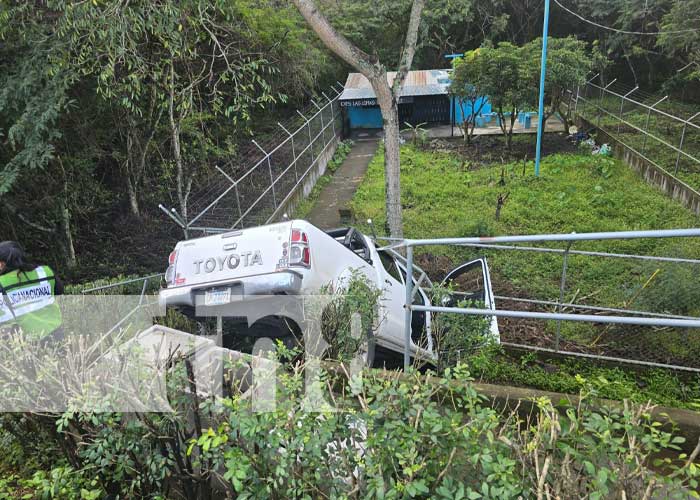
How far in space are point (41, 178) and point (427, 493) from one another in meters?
9.07

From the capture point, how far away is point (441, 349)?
455cm

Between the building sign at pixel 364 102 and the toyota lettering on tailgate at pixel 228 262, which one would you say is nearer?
the toyota lettering on tailgate at pixel 228 262

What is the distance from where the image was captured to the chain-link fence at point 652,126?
1208 cm

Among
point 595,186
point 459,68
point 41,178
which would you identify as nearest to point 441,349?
point 41,178

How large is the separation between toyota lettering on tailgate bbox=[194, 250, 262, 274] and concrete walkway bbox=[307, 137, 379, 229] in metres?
6.52

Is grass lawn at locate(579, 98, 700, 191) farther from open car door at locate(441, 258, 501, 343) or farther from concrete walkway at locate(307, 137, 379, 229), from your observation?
concrete walkway at locate(307, 137, 379, 229)

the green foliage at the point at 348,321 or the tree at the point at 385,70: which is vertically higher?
the tree at the point at 385,70

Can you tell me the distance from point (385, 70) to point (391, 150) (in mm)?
1265

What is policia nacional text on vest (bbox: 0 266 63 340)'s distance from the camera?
14.1 feet

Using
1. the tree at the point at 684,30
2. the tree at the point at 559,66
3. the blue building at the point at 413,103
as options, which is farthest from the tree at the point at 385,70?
the tree at the point at 684,30

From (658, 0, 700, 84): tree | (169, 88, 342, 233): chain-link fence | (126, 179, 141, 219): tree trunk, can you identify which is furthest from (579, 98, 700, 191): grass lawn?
(126, 179, 141, 219): tree trunk

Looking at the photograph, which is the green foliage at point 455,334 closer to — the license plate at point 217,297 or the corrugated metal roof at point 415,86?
the license plate at point 217,297

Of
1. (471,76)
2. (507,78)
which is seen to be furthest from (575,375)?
(471,76)

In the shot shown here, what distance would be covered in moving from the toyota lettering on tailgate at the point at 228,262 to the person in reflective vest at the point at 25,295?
1273 mm
